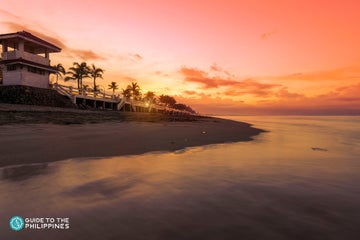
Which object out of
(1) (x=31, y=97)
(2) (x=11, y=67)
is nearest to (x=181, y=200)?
(1) (x=31, y=97)

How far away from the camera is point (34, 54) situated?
26062mm

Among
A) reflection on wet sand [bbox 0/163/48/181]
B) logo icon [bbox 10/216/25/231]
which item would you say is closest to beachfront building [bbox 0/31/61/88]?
reflection on wet sand [bbox 0/163/48/181]

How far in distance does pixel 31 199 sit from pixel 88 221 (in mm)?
1227

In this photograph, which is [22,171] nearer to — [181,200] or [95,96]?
[181,200]

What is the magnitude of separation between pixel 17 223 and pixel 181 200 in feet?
6.93

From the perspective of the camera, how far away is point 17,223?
2320mm

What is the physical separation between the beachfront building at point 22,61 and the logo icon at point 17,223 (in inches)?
1105

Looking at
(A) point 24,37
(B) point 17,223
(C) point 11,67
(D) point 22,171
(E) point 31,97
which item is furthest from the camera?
(C) point 11,67

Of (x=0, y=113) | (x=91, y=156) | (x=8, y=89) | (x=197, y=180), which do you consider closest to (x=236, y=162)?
(x=197, y=180)

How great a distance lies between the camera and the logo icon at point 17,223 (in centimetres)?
221

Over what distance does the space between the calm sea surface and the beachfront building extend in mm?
25987

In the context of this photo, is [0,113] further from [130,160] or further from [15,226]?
[15,226]

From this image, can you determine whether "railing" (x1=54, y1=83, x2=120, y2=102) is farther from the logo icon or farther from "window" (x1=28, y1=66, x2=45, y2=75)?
the logo icon

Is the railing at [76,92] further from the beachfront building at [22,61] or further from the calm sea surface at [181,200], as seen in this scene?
the calm sea surface at [181,200]
